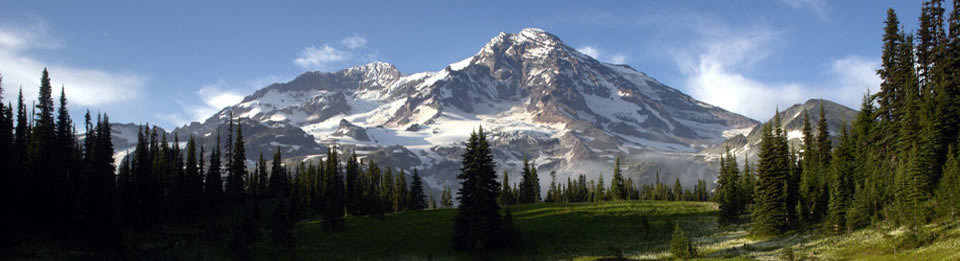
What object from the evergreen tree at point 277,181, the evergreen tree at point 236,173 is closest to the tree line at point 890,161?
the evergreen tree at point 236,173

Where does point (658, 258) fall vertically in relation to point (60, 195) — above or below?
Answer: below

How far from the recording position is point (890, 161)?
69.4 m

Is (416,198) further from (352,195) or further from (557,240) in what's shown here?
(557,240)

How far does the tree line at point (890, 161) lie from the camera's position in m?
58.6

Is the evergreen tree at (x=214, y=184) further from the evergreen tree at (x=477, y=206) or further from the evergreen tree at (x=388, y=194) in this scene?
the evergreen tree at (x=477, y=206)

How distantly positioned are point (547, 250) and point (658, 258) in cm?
1566

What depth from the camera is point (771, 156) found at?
7244 centimetres

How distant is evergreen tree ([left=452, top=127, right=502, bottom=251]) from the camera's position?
66.6 metres

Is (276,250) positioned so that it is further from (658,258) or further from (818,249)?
(818,249)

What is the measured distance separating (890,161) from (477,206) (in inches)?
1659

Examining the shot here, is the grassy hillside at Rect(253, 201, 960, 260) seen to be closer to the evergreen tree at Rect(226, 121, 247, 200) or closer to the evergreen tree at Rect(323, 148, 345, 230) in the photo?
the evergreen tree at Rect(323, 148, 345, 230)

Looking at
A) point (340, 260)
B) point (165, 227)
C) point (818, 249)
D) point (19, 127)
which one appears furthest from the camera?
point (165, 227)

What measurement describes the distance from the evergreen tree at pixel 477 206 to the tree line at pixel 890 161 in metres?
27.0

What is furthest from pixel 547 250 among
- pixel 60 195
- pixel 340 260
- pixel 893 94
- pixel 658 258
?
pixel 60 195
